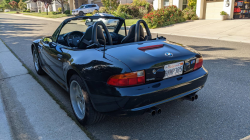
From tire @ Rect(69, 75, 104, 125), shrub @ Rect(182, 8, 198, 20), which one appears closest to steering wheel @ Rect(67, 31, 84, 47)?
tire @ Rect(69, 75, 104, 125)

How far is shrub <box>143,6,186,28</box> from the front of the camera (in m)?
17.7

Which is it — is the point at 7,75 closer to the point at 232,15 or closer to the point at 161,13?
the point at 161,13

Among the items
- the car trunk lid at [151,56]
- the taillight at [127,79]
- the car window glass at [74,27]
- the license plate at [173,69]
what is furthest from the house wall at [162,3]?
the taillight at [127,79]

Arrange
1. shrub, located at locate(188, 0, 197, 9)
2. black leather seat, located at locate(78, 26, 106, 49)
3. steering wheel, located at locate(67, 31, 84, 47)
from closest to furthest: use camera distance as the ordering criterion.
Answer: black leather seat, located at locate(78, 26, 106, 49), steering wheel, located at locate(67, 31, 84, 47), shrub, located at locate(188, 0, 197, 9)

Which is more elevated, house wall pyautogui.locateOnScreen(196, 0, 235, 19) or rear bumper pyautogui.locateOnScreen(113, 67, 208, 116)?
house wall pyautogui.locateOnScreen(196, 0, 235, 19)

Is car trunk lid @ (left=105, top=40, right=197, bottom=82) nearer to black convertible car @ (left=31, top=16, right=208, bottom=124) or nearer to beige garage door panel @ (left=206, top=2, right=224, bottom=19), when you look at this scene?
black convertible car @ (left=31, top=16, right=208, bottom=124)

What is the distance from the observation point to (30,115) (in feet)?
11.3

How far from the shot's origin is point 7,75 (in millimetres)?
5648

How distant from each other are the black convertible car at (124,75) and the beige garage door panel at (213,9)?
19614 millimetres

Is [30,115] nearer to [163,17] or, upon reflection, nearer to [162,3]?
[163,17]

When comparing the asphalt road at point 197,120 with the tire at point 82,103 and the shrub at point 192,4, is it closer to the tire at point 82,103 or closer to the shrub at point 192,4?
the tire at point 82,103

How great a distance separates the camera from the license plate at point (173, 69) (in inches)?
106

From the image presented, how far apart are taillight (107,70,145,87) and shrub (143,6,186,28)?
1544 cm

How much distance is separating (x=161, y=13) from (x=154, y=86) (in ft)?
55.3
